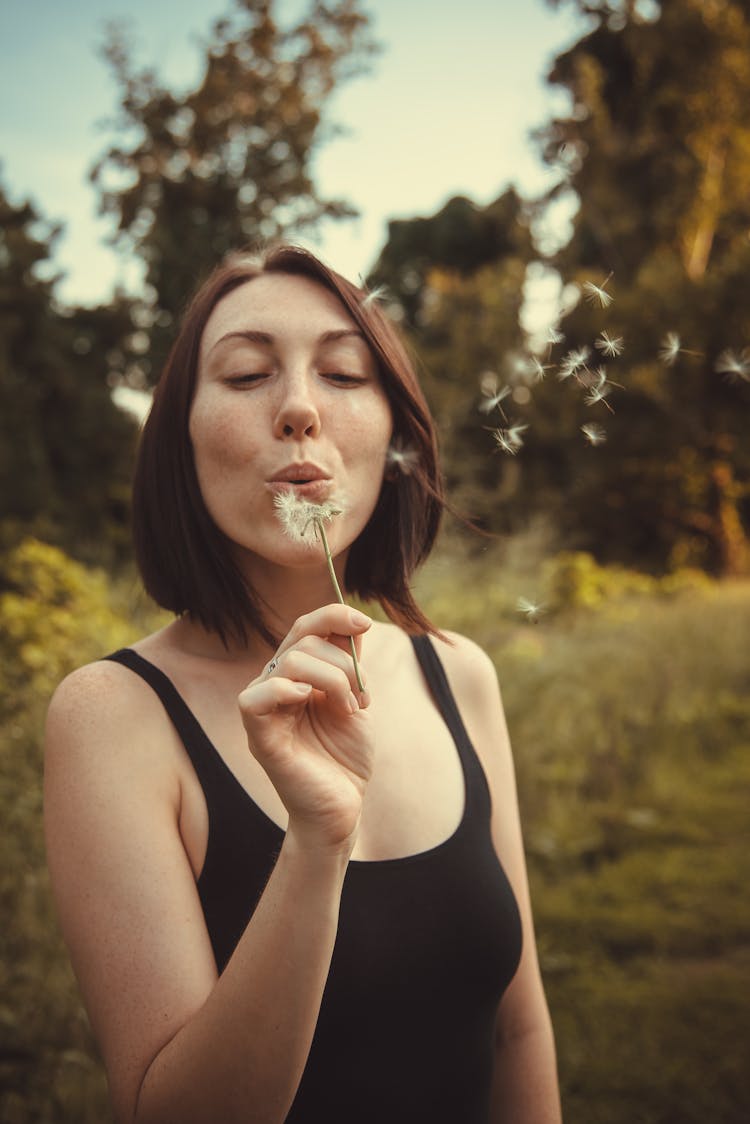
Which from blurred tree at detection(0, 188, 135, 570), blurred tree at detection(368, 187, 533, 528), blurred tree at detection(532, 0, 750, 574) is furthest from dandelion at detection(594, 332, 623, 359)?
blurred tree at detection(532, 0, 750, 574)

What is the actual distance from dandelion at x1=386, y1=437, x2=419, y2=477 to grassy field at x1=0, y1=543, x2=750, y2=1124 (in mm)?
480

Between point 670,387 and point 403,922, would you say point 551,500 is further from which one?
point 403,922

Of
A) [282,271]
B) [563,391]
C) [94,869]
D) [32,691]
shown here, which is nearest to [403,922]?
[94,869]

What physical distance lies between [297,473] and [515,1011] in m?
1.20

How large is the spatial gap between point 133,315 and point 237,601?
13493mm

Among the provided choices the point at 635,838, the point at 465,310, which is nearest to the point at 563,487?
the point at 465,310

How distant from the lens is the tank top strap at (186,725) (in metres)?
1.37

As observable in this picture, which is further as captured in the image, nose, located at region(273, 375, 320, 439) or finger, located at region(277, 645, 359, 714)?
nose, located at region(273, 375, 320, 439)

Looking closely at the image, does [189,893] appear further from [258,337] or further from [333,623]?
[258,337]

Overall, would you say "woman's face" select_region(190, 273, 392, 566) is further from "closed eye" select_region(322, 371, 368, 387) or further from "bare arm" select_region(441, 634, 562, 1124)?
"bare arm" select_region(441, 634, 562, 1124)

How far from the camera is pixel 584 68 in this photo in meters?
14.0

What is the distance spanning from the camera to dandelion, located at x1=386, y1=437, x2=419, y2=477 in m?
1.64

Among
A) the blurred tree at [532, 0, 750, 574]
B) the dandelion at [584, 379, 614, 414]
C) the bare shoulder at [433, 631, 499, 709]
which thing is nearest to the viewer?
the dandelion at [584, 379, 614, 414]

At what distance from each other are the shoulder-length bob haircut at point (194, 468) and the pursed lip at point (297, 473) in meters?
0.26
